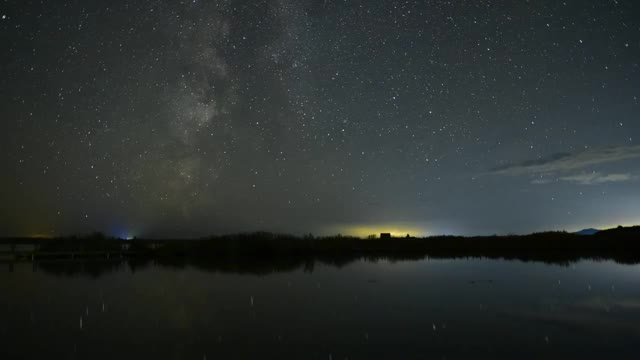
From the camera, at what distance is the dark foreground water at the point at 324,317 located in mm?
8734

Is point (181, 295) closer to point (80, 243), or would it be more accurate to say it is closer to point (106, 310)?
point (106, 310)

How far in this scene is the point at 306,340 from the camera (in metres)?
9.50

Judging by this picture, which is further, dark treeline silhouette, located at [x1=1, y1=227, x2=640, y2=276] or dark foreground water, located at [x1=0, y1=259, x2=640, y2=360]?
dark treeline silhouette, located at [x1=1, y1=227, x2=640, y2=276]

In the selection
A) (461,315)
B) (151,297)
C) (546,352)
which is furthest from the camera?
(151,297)

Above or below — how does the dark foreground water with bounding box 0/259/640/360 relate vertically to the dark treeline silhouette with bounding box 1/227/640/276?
below

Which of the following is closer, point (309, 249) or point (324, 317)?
point (324, 317)

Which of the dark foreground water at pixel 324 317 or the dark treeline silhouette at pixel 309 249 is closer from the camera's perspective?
the dark foreground water at pixel 324 317

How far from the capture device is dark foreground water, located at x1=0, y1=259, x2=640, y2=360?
344 inches

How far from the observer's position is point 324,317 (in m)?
12.1

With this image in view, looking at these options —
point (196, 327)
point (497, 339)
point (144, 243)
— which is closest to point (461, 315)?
point (497, 339)

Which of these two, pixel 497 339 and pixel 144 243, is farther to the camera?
pixel 144 243

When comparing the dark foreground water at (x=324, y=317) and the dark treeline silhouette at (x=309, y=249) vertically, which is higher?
the dark treeline silhouette at (x=309, y=249)

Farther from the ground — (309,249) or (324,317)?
(309,249)

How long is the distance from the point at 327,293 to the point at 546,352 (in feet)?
29.8
